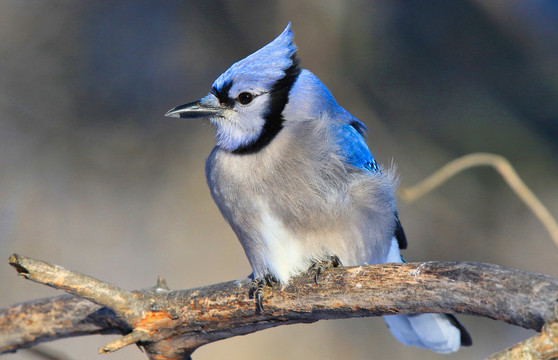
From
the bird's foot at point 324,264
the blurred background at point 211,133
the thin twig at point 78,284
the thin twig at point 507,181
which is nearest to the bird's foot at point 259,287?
the bird's foot at point 324,264

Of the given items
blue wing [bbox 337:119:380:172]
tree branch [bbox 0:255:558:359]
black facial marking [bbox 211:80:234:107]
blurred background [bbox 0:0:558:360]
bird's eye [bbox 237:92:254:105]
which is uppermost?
blurred background [bbox 0:0:558:360]

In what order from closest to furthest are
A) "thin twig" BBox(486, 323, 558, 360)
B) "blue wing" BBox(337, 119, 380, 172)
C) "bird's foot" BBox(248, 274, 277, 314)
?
"thin twig" BBox(486, 323, 558, 360) < "bird's foot" BBox(248, 274, 277, 314) < "blue wing" BBox(337, 119, 380, 172)

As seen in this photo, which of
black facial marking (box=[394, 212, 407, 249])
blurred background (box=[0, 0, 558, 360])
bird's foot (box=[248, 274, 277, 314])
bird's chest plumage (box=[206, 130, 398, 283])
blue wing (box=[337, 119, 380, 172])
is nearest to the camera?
bird's foot (box=[248, 274, 277, 314])

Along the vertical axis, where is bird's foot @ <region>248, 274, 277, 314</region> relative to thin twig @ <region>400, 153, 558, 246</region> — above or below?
below

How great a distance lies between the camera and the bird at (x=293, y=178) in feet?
7.06

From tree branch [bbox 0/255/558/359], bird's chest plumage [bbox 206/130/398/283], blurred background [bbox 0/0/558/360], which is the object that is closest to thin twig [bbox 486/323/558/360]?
tree branch [bbox 0/255/558/359]

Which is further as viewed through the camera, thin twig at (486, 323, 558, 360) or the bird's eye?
the bird's eye

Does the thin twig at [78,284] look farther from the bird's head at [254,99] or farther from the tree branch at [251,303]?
the bird's head at [254,99]

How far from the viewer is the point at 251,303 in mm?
1965

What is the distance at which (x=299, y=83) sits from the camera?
2359 mm

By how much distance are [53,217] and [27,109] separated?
78 cm

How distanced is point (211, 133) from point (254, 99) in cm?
154

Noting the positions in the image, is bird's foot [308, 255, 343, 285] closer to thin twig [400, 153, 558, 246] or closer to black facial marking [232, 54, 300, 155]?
black facial marking [232, 54, 300, 155]

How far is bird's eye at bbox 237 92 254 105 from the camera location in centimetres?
232
